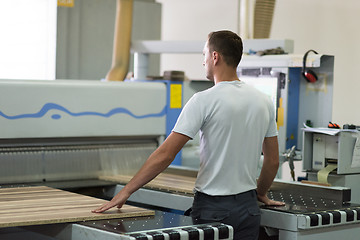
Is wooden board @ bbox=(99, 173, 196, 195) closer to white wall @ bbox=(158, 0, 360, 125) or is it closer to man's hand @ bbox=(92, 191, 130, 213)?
man's hand @ bbox=(92, 191, 130, 213)

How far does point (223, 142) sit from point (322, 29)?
3922mm

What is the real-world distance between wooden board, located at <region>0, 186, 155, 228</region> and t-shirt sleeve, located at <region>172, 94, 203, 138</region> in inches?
14.2

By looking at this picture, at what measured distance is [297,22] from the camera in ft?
20.5

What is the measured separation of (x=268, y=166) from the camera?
262cm

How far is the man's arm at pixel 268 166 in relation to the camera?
8.50 feet

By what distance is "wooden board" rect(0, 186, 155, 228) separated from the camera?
86.2 inches

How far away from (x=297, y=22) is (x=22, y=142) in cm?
385

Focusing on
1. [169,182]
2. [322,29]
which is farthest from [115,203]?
[322,29]

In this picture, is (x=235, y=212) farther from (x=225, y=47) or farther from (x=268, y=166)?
(x=225, y=47)

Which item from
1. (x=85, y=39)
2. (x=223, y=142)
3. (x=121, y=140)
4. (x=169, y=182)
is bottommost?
(x=169, y=182)

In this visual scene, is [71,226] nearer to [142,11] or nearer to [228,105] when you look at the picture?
[228,105]

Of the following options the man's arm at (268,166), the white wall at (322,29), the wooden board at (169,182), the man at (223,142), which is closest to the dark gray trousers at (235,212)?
the man at (223,142)

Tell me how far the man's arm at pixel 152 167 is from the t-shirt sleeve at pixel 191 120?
0.08 feet

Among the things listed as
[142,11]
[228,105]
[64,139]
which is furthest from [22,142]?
[142,11]
